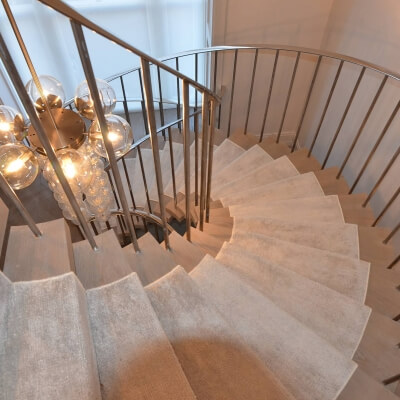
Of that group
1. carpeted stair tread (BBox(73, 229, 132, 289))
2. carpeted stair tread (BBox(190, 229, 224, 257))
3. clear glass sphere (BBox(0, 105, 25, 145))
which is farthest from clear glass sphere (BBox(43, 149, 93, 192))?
carpeted stair tread (BBox(190, 229, 224, 257))

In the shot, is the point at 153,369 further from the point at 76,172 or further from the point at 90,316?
the point at 76,172

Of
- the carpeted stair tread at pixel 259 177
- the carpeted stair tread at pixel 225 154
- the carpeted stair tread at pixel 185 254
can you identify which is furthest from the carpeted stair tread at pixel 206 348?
the carpeted stair tread at pixel 225 154

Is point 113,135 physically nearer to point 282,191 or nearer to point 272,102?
point 282,191

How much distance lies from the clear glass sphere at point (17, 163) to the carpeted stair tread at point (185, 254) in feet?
2.62

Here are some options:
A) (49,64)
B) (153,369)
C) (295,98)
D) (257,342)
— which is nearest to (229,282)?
(257,342)

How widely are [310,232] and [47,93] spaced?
172cm

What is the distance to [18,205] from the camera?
114 cm

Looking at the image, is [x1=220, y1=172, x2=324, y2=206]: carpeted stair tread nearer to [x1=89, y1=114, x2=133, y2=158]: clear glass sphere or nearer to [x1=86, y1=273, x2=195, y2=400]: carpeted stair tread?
[x1=89, y1=114, x2=133, y2=158]: clear glass sphere

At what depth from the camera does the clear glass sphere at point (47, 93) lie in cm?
126

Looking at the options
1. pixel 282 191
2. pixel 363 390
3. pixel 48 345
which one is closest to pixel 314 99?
pixel 282 191

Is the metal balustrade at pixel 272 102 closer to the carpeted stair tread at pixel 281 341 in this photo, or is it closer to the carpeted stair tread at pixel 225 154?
the carpeted stair tread at pixel 225 154

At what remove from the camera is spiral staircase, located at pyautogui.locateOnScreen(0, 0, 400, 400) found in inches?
38.8

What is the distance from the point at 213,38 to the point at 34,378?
3218 millimetres

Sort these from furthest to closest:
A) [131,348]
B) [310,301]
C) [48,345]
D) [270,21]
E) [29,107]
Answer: [270,21] < [310,301] < [131,348] < [48,345] < [29,107]
